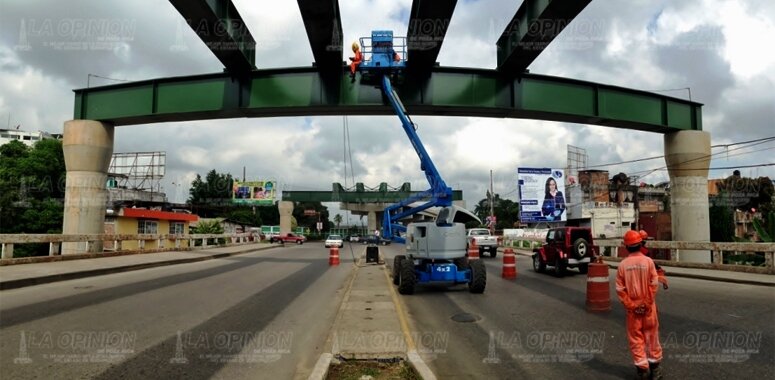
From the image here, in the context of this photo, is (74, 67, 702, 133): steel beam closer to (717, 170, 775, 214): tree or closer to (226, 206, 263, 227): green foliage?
(717, 170, 775, 214): tree

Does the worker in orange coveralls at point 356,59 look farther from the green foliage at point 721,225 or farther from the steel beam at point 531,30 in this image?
the green foliage at point 721,225

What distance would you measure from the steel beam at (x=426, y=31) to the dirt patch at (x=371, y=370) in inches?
326

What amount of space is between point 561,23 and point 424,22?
3336 millimetres

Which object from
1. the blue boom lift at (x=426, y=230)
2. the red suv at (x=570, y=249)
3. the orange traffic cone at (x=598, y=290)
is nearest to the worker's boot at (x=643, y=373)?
the orange traffic cone at (x=598, y=290)

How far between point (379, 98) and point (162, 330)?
11132 millimetres

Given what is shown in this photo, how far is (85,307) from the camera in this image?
9.41 meters

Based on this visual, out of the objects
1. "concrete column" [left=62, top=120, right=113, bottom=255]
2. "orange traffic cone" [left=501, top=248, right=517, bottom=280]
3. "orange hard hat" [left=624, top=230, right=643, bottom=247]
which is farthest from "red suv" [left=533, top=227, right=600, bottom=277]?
"concrete column" [left=62, top=120, right=113, bottom=255]

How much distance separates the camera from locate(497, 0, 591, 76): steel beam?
11.5m

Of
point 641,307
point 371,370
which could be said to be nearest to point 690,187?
point 641,307

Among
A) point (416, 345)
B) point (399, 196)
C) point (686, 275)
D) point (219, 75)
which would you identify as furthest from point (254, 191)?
point (416, 345)

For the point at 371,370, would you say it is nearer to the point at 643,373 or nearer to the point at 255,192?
the point at 643,373

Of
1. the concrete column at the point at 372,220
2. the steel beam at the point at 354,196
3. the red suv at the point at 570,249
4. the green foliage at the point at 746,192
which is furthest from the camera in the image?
the concrete column at the point at 372,220

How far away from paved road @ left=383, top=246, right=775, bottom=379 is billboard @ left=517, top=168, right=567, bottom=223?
98.2 feet

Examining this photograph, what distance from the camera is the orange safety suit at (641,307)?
5328 millimetres
